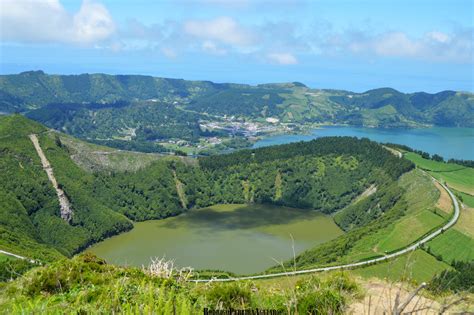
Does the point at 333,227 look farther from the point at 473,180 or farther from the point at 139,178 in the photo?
the point at 139,178

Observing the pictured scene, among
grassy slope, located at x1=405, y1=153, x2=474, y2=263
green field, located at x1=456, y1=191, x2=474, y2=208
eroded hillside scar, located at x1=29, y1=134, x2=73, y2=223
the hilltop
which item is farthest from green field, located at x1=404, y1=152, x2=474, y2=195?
eroded hillside scar, located at x1=29, y1=134, x2=73, y2=223

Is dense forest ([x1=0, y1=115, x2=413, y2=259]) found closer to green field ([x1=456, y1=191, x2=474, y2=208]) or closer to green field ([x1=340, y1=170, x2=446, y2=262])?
green field ([x1=340, y1=170, x2=446, y2=262])

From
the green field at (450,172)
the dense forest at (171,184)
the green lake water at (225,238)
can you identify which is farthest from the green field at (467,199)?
the green lake water at (225,238)

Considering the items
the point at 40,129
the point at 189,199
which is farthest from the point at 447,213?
the point at 40,129

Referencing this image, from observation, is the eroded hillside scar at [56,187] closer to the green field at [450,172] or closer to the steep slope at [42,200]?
the steep slope at [42,200]

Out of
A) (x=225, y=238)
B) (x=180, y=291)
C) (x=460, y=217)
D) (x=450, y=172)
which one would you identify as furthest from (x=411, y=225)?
(x=180, y=291)
